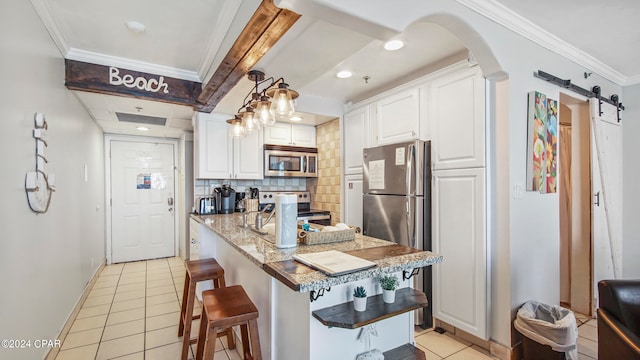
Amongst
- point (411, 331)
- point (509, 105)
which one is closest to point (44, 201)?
point (411, 331)

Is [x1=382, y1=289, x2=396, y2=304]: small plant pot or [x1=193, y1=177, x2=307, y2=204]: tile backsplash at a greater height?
[x1=193, y1=177, x2=307, y2=204]: tile backsplash

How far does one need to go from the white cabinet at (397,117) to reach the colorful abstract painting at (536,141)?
33.7 inches

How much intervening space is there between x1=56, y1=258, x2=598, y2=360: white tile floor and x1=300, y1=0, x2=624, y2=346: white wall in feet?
1.33

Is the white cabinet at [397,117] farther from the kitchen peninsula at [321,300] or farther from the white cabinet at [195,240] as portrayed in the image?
the white cabinet at [195,240]

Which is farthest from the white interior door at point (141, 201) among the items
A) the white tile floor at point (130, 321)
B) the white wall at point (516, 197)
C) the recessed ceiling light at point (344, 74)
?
the white wall at point (516, 197)

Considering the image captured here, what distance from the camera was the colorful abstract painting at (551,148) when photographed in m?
2.37

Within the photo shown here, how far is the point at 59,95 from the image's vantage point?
2363mm

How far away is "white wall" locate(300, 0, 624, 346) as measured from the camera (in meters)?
1.98

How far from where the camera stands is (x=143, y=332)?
257cm

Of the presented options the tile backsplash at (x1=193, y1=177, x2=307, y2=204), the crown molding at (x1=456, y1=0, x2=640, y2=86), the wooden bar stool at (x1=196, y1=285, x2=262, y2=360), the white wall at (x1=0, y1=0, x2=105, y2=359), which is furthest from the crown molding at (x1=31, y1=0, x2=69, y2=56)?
the crown molding at (x1=456, y1=0, x2=640, y2=86)

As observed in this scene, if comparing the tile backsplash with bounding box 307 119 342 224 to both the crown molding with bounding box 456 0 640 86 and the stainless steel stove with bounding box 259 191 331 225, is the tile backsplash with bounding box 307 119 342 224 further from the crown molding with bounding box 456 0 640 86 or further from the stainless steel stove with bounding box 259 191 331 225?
the crown molding with bounding box 456 0 640 86

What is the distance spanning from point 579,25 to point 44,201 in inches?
154

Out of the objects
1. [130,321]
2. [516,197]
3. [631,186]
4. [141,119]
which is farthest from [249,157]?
[631,186]

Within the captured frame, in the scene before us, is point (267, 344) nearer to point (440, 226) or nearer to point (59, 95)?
point (440, 226)
